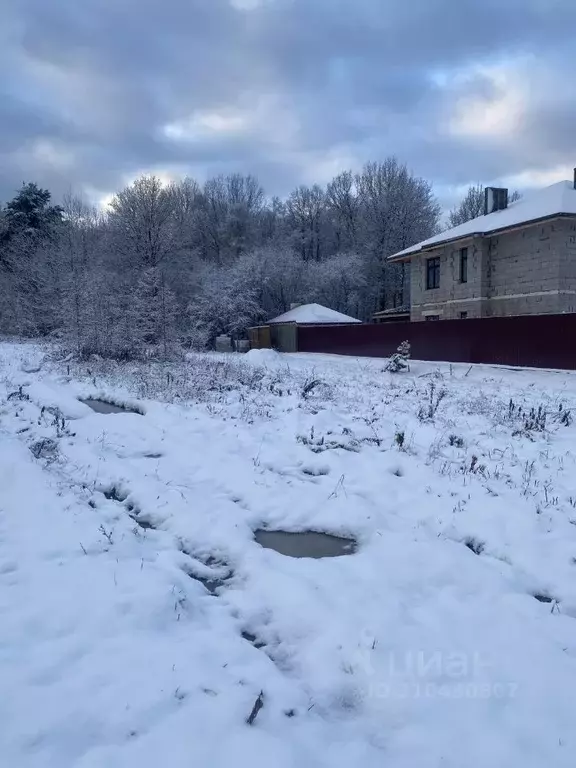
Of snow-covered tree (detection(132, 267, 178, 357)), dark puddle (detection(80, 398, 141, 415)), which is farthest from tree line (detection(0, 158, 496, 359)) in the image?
dark puddle (detection(80, 398, 141, 415))

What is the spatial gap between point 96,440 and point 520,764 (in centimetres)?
571

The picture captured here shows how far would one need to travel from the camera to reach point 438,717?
2.29 meters

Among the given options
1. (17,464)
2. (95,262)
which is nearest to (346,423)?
(17,464)

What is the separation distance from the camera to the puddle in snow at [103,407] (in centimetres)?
882

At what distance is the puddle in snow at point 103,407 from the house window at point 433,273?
20720 millimetres

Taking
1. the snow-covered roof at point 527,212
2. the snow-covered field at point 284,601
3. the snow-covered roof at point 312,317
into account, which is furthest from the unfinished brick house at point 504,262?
the snow-covered field at point 284,601

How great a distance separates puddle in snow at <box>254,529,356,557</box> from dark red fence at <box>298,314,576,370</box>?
12339 millimetres

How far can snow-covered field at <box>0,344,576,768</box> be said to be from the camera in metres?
2.16

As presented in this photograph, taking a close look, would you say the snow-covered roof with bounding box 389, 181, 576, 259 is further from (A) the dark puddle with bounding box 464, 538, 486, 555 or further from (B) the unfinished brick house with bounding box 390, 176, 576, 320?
(A) the dark puddle with bounding box 464, 538, 486, 555

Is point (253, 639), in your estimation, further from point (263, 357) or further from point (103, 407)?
point (263, 357)

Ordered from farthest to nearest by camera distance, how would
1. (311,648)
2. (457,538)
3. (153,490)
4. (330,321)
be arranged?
(330,321)
(153,490)
(457,538)
(311,648)

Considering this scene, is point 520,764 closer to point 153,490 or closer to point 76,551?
point 76,551

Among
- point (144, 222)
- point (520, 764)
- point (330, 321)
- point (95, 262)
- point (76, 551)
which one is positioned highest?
point (144, 222)

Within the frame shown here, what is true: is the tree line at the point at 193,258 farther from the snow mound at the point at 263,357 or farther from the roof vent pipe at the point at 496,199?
the roof vent pipe at the point at 496,199
